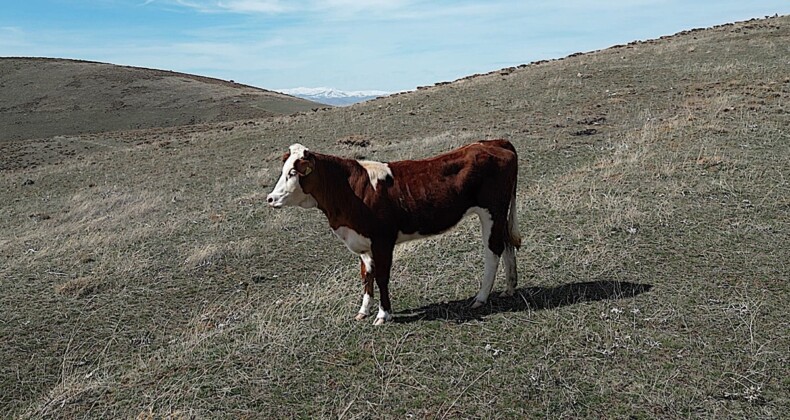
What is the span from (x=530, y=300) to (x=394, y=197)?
2.08 m

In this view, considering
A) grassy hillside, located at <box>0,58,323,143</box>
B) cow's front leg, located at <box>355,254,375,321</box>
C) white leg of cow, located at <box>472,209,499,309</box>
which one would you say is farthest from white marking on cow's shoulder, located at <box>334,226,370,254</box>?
grassy hillside, located at <box>0,58,323,143</box>

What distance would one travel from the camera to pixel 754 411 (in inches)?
213

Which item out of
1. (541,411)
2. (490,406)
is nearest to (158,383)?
(490,406)

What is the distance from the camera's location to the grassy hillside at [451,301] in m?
5.99

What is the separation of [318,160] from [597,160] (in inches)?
409

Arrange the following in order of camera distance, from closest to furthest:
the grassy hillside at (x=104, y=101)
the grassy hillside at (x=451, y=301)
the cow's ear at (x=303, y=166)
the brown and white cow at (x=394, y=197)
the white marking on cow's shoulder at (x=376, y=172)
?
the grassy hillside at (x=451, y=301) < the cow's ear at (x=303, y=166) < the brown and white cow at (x=394, y=197) < the white marking on cow's shoulder at (x=376, y=172) < the grassy hillside at (x=104, y=101)

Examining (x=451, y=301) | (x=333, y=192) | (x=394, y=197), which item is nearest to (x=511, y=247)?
(x=451, y=301)

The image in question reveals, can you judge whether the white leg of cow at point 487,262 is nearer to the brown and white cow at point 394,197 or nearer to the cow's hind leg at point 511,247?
the brown and white cow at point 394,197

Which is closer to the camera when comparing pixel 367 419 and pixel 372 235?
pixel 367 419

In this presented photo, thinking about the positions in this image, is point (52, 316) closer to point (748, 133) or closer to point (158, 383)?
point (158, 383)

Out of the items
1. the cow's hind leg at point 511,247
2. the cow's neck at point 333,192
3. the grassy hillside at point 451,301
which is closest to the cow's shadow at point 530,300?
the grassy hillside at point 451,301

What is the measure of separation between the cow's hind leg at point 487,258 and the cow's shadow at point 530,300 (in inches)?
4.6

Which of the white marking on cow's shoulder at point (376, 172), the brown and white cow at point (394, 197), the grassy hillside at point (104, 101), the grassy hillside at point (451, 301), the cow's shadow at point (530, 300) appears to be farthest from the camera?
the grassy hillside at point (104, 101)

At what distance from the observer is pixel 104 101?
62.9 metres
